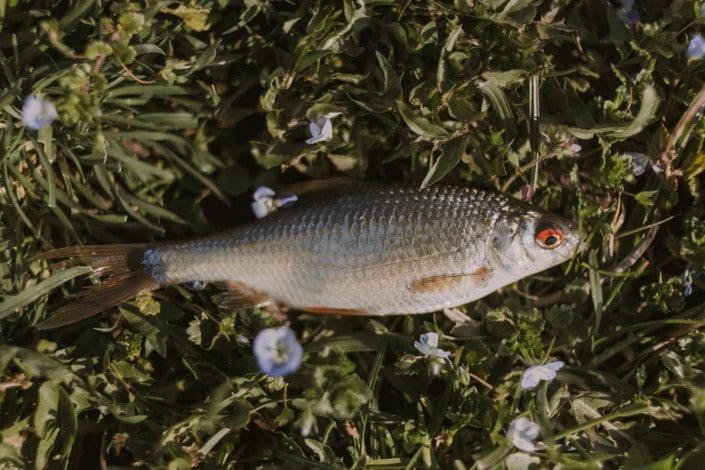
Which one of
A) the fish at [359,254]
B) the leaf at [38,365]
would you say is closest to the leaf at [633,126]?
the fish at [359,254]

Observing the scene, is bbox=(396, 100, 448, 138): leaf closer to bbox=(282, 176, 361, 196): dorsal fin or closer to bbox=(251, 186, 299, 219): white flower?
bbox=(282, 176, 361, 196): dorsal fin

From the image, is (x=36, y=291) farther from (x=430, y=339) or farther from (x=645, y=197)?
(x=645, y=197)

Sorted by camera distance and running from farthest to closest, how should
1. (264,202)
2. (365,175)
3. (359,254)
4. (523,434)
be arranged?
(365,175), (264,202), (359,254), (523,434)

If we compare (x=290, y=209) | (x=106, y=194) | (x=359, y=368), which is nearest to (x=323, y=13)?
(x=290, y=209)

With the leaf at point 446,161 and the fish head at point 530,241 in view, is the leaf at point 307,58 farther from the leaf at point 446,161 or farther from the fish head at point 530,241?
the fish head at point 530,241

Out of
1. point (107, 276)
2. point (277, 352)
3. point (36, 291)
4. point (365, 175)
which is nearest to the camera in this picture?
point (277, 352)

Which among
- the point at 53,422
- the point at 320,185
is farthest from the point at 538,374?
the point at 53,422

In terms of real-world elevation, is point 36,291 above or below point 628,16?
below
